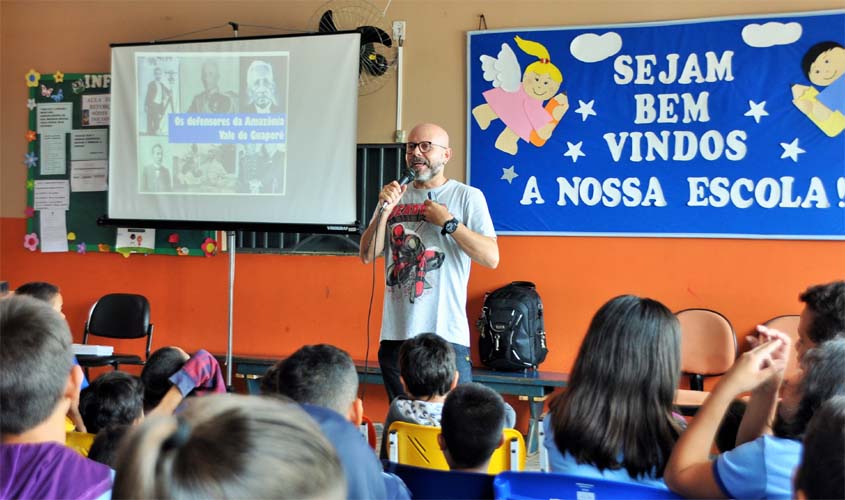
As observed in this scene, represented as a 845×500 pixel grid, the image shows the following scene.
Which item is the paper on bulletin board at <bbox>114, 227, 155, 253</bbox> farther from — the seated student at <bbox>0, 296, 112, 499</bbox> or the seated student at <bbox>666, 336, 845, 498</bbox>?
the seated student at <bbox>666, 336, 845, 498</bbox>

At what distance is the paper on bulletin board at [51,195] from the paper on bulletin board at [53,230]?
0.13 feet

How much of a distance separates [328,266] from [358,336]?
459 millimetres

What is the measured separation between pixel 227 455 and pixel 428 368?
1.75 meters

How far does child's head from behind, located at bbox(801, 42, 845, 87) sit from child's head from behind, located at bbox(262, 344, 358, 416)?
124 inches

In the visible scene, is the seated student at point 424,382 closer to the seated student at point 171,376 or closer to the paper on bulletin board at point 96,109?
the seated student at point 171,376

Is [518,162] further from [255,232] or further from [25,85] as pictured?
[25,85]

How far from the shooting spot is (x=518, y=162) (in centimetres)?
412

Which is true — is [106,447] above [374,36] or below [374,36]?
below

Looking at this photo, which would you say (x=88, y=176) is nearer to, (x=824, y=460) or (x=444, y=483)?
(x=444, y=483)

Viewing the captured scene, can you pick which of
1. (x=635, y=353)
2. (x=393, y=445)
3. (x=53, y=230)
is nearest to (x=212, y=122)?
(x=53, y=230)

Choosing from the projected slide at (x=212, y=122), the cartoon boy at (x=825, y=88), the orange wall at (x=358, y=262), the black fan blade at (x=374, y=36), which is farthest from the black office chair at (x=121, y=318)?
the cartoon boy at (x=825, y=88)

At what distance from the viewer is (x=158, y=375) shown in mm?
2139

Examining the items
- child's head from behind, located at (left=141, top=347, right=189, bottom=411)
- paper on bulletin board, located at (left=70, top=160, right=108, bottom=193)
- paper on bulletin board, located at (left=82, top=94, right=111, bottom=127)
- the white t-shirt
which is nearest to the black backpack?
the white t-shirt

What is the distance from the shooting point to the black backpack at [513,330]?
3932 mm
